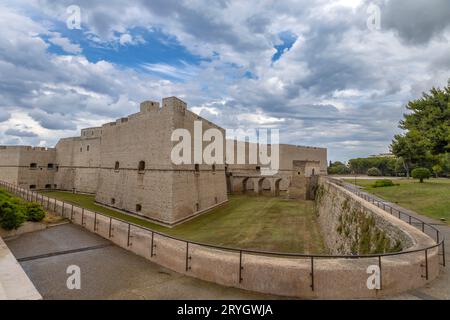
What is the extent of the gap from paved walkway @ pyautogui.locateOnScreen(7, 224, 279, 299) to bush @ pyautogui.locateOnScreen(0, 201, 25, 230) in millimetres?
2095

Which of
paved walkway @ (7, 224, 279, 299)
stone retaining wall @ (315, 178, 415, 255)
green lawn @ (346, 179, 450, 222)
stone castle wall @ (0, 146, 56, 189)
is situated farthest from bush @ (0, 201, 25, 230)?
stone castle wall @ (0, 146, 56, 189)

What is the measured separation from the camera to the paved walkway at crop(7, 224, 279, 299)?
545 centimetres

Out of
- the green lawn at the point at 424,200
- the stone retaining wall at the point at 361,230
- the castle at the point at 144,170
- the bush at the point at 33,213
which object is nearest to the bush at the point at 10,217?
the bush at the point at 33,213

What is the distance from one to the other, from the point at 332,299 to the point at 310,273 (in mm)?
576

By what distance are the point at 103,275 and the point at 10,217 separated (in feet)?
29.3

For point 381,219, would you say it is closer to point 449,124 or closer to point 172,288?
point 172,288

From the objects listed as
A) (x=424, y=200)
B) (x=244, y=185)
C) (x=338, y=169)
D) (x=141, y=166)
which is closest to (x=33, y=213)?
(x=141, y=166)

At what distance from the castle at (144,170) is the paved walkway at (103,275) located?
31.0 ft

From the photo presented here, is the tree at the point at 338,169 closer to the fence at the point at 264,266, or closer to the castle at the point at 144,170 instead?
the castle at the point at 144,170

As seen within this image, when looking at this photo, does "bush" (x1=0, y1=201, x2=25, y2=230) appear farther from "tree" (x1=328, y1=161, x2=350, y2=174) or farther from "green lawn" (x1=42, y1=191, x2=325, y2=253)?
"tree" (x1=328, y1=161, x2=350, y2=174)

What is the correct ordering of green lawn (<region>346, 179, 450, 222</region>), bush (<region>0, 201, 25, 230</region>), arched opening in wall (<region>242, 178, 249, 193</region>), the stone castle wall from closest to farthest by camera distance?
bush (<region>0, 201, 25, 230</region>)
green lawn (<region>346, 179, 450, 222</region>)
the stone castle wall
arched opening in wall (<region>242, 178, 249, 193</region>)

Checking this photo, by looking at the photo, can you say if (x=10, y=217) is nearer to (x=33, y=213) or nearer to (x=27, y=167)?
(x=33, y=213)

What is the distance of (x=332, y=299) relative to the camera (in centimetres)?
498

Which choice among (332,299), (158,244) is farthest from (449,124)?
(158,244)
